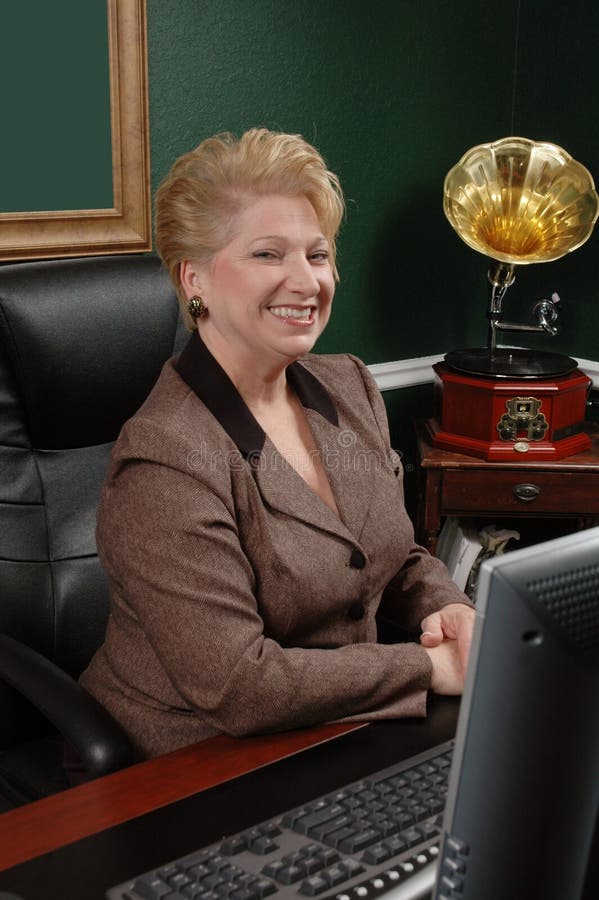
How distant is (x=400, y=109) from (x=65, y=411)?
1.61 m

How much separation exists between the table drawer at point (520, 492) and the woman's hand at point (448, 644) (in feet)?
3.31

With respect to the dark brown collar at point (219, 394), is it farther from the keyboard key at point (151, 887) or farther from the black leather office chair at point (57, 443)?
the keyboard key at point (151, 887)

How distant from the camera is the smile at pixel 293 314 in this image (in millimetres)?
1654

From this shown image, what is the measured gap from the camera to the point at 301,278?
166cm

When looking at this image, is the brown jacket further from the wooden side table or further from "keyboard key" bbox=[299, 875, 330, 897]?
the wooden side table

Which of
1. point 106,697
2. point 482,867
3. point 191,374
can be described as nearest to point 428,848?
point 482,867

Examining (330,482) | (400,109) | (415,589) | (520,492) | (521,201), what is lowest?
(520,492)

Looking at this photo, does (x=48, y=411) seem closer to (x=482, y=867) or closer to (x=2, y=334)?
(x=2, y=334)

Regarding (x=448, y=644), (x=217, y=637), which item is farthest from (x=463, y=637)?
(x=217, y=637)

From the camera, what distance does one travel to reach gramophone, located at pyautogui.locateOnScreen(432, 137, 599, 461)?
105 inches

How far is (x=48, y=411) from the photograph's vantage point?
178 cm

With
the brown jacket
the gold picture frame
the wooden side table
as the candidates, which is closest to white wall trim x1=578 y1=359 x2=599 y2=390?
the wooden side table

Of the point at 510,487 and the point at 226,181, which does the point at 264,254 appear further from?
the point at 510,487

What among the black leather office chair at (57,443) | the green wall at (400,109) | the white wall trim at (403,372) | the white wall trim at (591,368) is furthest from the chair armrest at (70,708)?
the white wall trim at (591,368)
